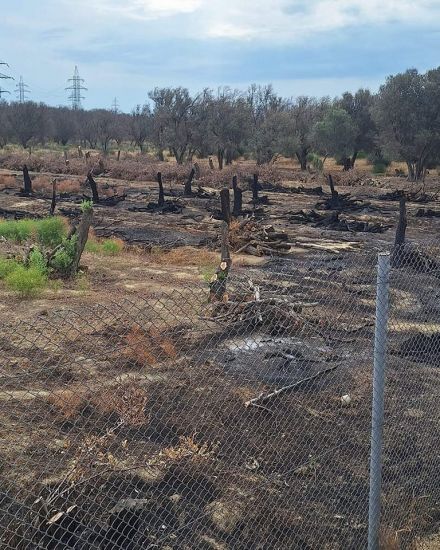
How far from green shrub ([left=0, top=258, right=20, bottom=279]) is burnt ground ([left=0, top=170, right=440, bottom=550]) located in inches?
73.8

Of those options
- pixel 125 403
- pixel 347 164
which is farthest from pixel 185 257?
pixel 347 164

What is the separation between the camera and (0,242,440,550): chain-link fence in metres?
4.71

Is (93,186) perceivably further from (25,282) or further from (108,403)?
(108,403)

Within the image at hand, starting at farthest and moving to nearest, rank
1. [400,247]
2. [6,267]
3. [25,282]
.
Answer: [400,247]
[6,267]
[25,282]

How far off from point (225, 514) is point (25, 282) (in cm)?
775

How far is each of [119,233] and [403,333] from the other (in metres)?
12.4

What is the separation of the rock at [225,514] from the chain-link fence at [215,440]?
1 cm

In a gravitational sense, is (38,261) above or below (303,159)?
below

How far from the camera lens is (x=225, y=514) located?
4941mm

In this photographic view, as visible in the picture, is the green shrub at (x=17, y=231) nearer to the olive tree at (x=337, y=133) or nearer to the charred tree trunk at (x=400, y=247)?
the charred tree trunk at (x=400, y=247)

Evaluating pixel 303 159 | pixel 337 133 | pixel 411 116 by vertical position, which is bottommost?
pixel 303 159

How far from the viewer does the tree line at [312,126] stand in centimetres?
3981

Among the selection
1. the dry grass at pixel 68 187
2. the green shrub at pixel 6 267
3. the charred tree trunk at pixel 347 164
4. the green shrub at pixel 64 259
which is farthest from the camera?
the charred tree trunk at pixel 347 164

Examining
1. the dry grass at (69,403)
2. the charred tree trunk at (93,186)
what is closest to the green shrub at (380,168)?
the charred tree trunk at (93,186)
